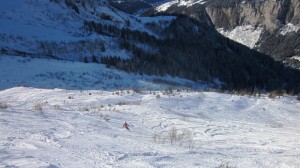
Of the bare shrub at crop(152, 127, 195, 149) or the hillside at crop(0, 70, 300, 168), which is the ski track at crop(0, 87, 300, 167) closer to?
the hillside at crop(0, 70, 300, 168)

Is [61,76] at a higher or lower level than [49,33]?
lower

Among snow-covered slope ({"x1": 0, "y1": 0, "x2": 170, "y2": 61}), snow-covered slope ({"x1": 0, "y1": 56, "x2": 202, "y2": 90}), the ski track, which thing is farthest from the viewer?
snow-covered slope ({"x1": 0, "y1": 0, "x2": 170, "y2": 61})

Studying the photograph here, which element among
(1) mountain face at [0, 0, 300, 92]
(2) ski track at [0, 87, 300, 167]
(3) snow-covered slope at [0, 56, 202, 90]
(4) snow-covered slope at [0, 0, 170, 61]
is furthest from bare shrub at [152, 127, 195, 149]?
(4) snow-covered slope at [0, 0, 170, 61]

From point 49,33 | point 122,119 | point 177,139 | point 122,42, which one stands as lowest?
point 122,119

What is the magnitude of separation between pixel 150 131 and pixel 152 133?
27cm

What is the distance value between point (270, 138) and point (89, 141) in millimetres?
4353

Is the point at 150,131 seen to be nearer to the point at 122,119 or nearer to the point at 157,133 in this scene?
the point at 157,133

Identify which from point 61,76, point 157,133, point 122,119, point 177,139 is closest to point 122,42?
point 61,76

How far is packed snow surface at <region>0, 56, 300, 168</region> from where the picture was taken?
23.9 feet

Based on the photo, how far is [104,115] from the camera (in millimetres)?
12281

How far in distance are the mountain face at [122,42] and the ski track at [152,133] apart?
42.3ft

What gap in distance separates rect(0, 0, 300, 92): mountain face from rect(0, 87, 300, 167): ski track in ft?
42.3

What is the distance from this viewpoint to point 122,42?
53.2 metres

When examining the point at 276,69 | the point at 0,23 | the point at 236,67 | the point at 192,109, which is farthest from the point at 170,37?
the point at 192,109
